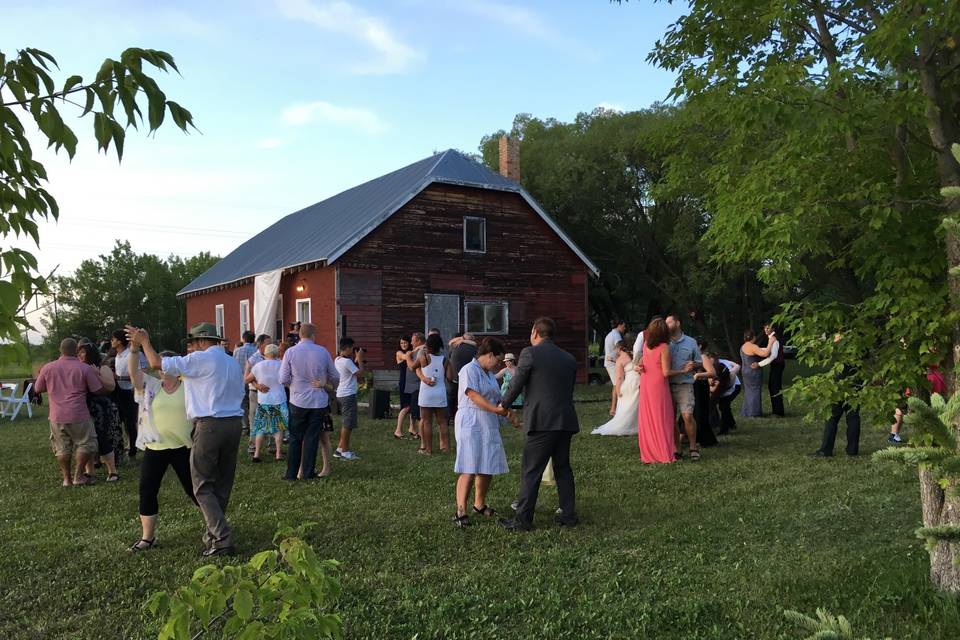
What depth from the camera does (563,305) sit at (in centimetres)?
2589

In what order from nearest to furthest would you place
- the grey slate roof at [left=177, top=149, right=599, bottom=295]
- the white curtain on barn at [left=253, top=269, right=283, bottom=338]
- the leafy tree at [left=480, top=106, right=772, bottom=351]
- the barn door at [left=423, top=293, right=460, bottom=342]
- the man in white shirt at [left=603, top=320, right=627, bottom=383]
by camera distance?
the man in white shirt at [left=603, top=320, right=627, bottom=383]
the grey slate roof at [left=177, top=149, right=599, bottom=295]
the barn door at [left=423, top=293, right=460, bottom=342]
the white curtain on barn at [left=253, top=269, right=283, bottom=338]
the leafy tree at [left=480, top=106, right=772, bottom=351]

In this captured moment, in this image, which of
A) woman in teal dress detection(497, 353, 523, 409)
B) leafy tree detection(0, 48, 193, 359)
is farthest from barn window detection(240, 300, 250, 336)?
leafy tree detection(0, 48, 193, 359)

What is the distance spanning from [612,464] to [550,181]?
83.2 feet

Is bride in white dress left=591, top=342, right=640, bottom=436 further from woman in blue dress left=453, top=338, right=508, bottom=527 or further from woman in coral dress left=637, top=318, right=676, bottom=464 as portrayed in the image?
woman in blue dress left=453, top=338, right=508, bottom=527

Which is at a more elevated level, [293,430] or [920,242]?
[920,242]

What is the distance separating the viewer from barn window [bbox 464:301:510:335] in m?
24.2

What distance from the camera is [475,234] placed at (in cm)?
2445

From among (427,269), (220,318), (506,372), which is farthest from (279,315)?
(506,372)

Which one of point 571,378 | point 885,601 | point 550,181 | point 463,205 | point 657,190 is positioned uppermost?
point 550,181

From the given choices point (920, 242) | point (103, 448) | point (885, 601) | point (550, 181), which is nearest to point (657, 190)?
point (920, 242)

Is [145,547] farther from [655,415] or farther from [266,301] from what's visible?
[266,301]

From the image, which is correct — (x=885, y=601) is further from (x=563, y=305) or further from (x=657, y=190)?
(x=563, y=305)

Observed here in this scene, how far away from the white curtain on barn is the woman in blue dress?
1804cm

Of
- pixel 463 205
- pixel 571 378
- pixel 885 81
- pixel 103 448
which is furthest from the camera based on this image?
pixel 463 205
